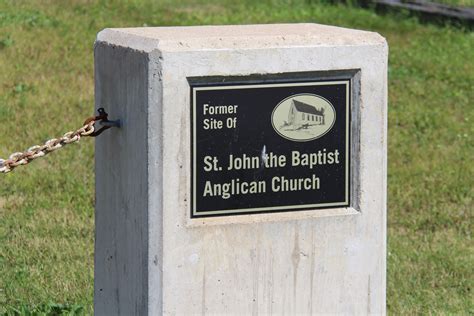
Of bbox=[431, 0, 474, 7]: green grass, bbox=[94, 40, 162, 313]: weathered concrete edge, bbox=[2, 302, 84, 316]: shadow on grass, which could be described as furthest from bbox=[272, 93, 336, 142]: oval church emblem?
bbox=[431, 0, 474, 7]: green grass

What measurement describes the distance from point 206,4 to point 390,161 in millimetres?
7079

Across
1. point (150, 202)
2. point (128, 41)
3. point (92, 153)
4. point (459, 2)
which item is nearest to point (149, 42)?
point (128, 41)

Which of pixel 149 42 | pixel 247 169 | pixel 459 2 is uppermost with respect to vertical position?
pixel 459 2

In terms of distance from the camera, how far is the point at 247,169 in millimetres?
4840

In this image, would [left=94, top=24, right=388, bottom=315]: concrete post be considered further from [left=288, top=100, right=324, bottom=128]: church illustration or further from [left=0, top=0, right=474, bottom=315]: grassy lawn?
[left=0, top=0, right=474, bottom=315]: grassy lawn

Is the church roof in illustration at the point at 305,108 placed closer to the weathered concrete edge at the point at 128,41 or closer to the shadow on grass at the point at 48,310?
the weathered concrete edge at the point at 128,41

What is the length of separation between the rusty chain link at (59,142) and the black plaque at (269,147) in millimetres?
472

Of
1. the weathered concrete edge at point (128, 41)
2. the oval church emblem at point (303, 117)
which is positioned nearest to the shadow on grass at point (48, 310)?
the weathered concrete edge at point (128, 41)

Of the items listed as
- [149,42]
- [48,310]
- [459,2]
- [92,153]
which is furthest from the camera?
[459,2]

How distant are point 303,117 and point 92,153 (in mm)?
5214

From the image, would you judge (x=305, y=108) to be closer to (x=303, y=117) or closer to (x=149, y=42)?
(x=303, y=117)

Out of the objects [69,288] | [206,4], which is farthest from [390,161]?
[206,4]

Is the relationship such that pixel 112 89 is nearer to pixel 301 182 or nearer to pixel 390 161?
pixel 301 182

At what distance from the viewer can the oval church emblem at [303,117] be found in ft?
15.9
